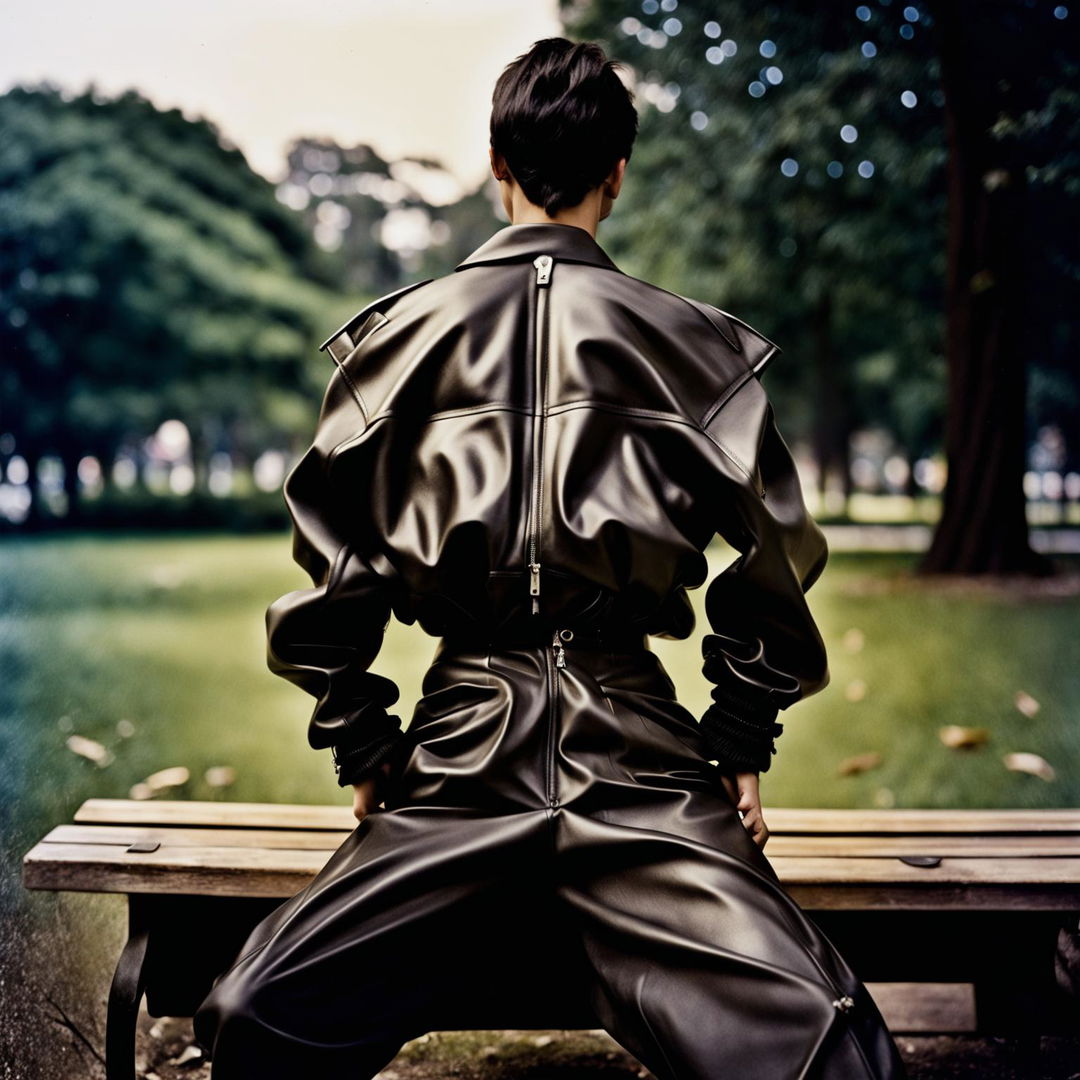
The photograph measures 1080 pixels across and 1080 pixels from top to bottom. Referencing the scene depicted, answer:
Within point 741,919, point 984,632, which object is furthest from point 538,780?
point 984,632

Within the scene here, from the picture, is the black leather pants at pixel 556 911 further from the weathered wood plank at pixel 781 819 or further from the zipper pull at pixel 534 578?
the weathered wood plank at pixel 781 819

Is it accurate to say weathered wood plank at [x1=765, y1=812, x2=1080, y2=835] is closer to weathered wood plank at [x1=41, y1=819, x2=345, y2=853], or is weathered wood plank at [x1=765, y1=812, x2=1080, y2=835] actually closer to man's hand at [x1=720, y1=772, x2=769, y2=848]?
weathered wood plank at [x1=41, y1=819, x2=345, y2=853]

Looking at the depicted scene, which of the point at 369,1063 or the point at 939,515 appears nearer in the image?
the point at 369,1063

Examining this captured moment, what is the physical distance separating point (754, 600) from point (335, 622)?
66 cm

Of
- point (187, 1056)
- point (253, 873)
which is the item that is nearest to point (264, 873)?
point (253, 873)

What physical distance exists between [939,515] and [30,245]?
430 cm

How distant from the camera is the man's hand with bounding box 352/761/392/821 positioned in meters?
1.73

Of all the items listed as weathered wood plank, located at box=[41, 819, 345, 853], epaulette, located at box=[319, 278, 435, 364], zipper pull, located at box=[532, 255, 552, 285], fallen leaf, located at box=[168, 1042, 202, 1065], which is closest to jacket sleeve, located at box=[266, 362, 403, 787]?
epaulette, located at box=[319, 278, 435, 364]

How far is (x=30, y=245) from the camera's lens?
462 centimetres

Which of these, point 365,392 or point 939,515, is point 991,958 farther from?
point 939,515

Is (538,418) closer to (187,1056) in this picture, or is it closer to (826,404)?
(187,1056)

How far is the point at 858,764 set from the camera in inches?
171

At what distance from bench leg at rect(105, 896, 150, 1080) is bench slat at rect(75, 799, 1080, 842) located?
1.02ft

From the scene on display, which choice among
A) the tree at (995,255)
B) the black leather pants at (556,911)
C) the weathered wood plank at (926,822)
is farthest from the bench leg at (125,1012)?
the tree at (995,255)
